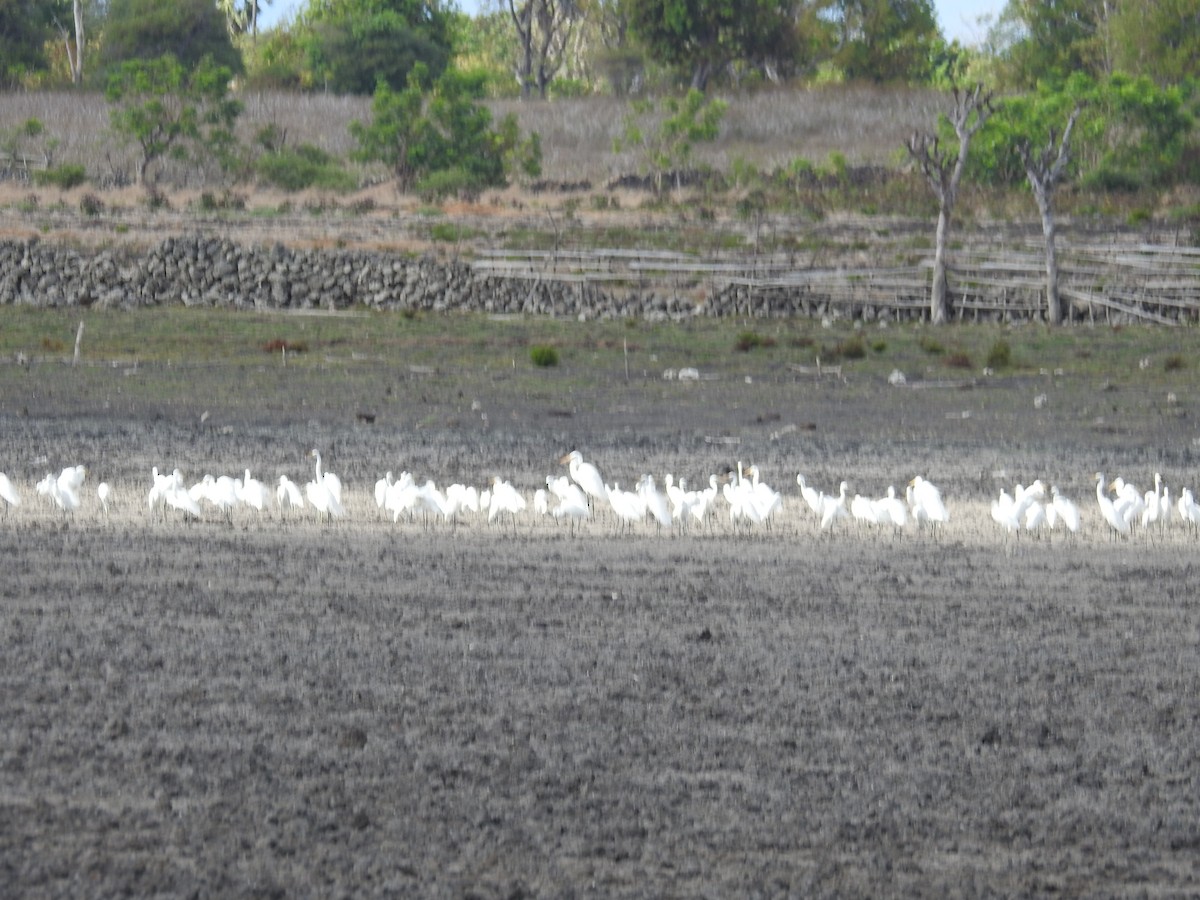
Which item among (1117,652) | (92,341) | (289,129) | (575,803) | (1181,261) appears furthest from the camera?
(289,129)

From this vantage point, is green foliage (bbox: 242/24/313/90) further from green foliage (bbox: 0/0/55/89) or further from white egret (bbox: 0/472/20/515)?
white egret (bbox: 0/472/20/515)

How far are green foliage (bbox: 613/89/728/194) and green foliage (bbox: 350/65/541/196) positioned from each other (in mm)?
2820

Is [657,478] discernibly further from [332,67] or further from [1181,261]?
[332,67]

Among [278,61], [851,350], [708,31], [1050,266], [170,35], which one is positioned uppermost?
[170,35]

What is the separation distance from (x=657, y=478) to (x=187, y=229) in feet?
86.3

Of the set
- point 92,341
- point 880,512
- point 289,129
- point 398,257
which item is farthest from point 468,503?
point 289,129

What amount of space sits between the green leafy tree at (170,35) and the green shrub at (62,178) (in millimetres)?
24593

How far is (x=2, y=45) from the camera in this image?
70.0 metres

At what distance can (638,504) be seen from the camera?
1338 cm

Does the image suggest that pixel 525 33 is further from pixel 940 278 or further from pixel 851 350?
pixel 851 350

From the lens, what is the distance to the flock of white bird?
13.1 m

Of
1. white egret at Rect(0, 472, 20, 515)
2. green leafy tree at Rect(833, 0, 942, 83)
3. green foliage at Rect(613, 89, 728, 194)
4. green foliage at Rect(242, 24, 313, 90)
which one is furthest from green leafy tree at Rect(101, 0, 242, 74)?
white egret at Rect(0, 472, 20, 515)

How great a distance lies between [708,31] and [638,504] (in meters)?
54.1

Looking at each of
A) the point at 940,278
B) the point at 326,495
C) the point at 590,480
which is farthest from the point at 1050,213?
the point at 326,495
